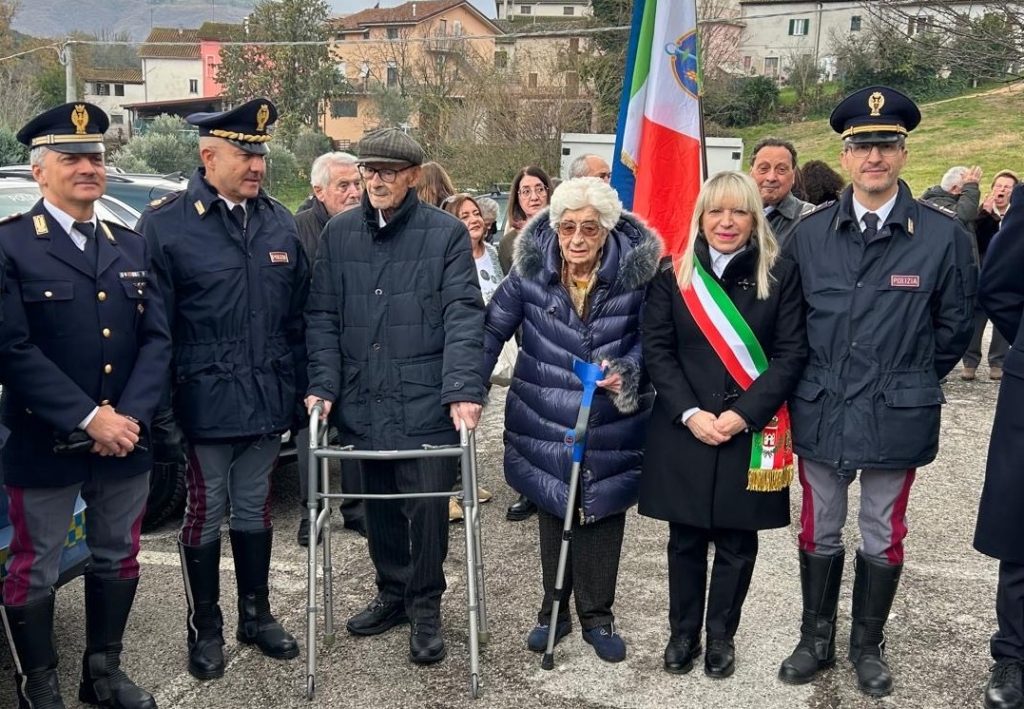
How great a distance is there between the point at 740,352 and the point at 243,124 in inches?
82.5

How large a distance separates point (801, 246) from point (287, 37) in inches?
2165

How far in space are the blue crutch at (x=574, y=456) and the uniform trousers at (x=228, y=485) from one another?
1216mm

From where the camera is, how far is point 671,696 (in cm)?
394

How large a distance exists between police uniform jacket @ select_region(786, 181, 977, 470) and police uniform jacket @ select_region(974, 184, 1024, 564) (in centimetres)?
10

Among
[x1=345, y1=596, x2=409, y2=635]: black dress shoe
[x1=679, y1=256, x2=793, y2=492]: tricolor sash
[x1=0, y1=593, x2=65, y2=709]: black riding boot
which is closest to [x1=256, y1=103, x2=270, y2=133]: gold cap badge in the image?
[x1=679, y1=256, x2=793, y2=492]: tricolor sash

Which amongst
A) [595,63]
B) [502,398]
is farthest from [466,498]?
[595,63]

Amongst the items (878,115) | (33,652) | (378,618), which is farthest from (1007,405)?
(33,652)

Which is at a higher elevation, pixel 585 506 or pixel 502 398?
pixel 585 506

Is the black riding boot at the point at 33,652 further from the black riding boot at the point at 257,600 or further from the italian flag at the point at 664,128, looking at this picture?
the italian flag at the point at 664,128

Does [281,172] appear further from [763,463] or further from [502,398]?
[763,463]

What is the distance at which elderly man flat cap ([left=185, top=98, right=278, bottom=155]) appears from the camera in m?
3.99

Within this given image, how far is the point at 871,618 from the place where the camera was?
4.07 m

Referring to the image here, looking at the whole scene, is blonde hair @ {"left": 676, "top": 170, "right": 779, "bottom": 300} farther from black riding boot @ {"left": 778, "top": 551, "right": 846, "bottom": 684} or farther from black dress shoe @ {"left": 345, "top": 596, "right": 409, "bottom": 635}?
black dress shoe @ {"left": 345, "top": 596, "right": 409, "bottom": 635}

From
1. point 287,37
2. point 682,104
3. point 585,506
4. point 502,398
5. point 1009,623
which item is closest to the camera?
point 1009,623
